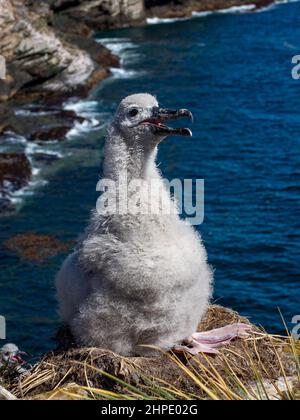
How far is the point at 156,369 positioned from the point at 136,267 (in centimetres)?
124

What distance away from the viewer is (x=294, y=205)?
124ft

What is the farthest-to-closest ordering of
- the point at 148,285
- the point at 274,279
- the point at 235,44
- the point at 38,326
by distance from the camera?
the point at 235,44, the point at 274,279, the point at 38,326, the point at 148,285

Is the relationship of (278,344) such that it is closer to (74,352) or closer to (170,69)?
(74,352)

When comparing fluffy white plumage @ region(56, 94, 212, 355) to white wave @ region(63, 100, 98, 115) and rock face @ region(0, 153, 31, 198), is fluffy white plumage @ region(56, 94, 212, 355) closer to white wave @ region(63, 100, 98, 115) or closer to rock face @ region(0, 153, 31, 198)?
rock face @ region(0, 153, 31, 198)

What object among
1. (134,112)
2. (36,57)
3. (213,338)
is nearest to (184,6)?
(36,57)

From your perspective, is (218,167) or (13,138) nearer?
(218,167)

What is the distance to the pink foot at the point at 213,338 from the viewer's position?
10.6 m

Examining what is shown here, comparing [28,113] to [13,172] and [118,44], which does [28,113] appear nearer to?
[13,172]

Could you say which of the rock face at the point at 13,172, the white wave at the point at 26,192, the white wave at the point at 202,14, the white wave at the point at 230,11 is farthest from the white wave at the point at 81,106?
the white wave at the point at 202,14

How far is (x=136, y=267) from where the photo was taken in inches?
400

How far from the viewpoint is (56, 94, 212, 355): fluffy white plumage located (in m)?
10.2

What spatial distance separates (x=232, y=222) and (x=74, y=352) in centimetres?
2646

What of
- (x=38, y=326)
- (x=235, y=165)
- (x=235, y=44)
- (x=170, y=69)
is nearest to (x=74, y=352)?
(x=38, y=326)

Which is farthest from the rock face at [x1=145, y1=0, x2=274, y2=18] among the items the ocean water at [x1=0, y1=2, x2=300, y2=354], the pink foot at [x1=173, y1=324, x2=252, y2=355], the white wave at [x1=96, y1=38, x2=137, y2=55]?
the pink foot at [x1=173, y1=324, x2=252, y2=355]
